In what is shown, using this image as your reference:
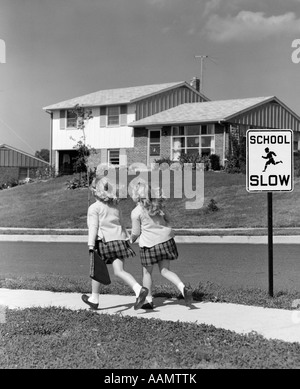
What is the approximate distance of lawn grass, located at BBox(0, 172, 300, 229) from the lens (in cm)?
2212

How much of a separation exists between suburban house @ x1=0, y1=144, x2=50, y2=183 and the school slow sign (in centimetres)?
4539

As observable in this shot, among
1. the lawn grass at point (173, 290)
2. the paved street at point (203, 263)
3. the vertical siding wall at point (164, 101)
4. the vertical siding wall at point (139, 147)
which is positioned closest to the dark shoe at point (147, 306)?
the lawn grass at point (173, 290)

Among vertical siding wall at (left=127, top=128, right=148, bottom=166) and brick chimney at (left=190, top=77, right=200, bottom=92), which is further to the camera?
brick chimney at (left=190, top=77, right=200, bottom=92)

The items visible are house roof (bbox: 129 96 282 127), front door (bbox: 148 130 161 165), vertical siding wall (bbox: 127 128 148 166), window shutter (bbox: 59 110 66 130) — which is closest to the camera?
house roof (bbox: 129 96 282 127)

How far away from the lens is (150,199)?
7.72 m

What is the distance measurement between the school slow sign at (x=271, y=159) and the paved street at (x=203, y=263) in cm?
187

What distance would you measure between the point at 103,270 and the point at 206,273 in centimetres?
390

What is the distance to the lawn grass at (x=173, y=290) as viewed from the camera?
7965 mm

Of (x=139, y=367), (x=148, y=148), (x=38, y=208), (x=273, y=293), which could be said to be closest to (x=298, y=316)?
(x=273, y=293)

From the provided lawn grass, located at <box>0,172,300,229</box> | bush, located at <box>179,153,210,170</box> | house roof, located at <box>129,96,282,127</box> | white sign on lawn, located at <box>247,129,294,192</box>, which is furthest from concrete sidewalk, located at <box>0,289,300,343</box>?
house roof, located at <box>129,96,282,127</box>

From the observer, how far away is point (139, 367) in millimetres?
5094

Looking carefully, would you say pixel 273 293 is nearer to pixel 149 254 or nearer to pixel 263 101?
pixel 149 254

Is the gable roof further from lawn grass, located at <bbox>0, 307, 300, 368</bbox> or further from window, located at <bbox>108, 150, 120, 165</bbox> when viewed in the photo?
lawn grass, located at <bbox>0, 307, 300, 368</bbox>
